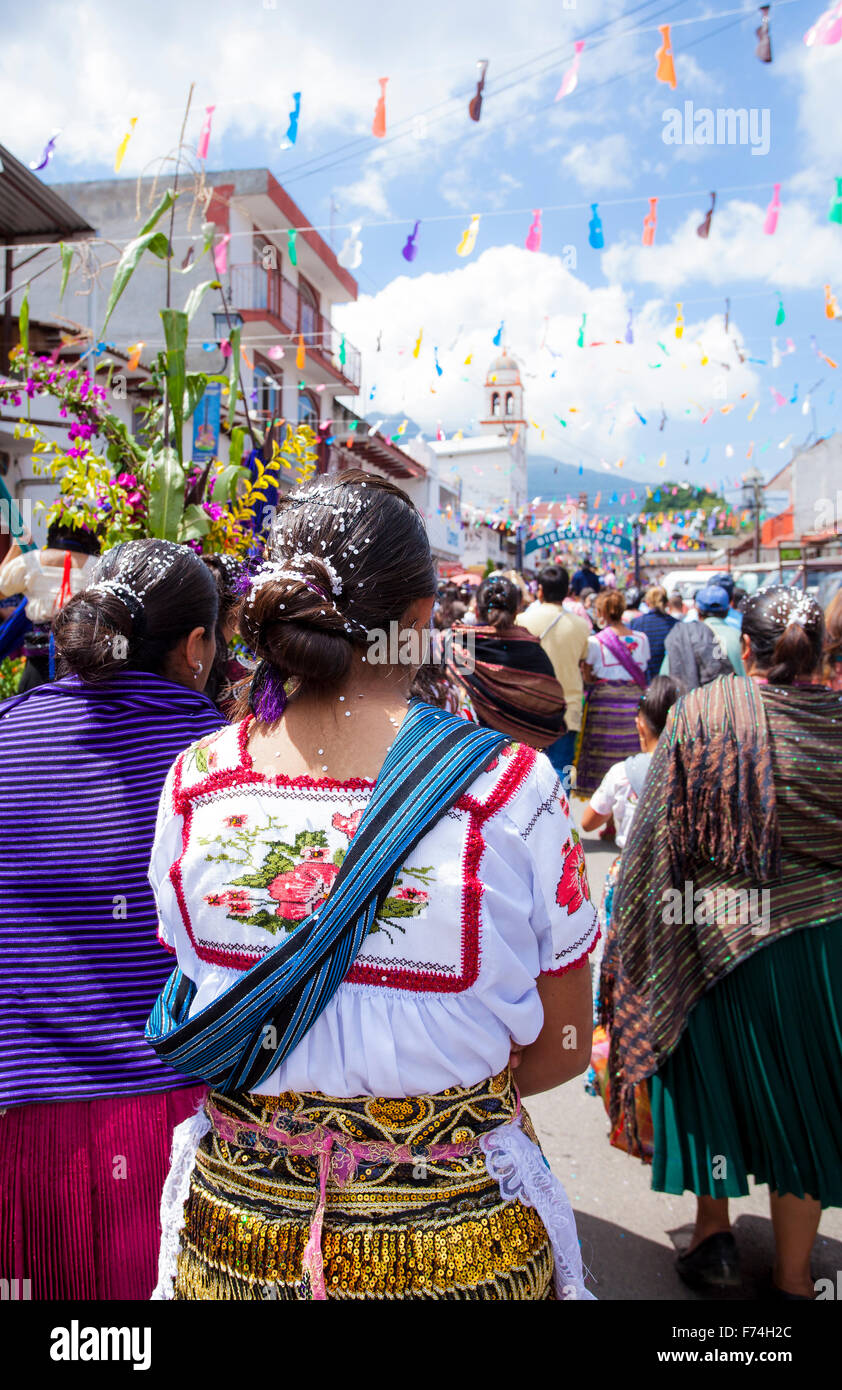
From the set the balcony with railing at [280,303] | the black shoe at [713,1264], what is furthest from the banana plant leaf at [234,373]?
the balcony with railing at [280,303]

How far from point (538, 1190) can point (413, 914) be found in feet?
A: 1.51

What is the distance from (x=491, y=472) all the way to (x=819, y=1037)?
4621 cm

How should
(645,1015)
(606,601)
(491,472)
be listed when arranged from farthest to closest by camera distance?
(491,472), (606,601), (645,1015)

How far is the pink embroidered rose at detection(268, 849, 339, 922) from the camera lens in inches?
45.3

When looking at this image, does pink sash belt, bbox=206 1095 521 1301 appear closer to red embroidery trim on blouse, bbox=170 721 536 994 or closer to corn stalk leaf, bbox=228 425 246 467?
red embroidery trim on blouse, bbox=170 721 536 994

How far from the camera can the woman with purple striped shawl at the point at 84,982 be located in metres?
1.66

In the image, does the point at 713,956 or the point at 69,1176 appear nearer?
the point at 69,1176

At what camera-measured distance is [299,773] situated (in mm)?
1201

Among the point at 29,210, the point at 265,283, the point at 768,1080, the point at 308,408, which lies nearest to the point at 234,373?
the point at 768,1080

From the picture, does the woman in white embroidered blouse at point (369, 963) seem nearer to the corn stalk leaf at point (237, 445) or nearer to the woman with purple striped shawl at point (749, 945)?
the woman with purple striped shawl at point (749, 945)

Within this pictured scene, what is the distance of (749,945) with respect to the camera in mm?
2266

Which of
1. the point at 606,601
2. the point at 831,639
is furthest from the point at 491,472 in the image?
the point at 831,639
